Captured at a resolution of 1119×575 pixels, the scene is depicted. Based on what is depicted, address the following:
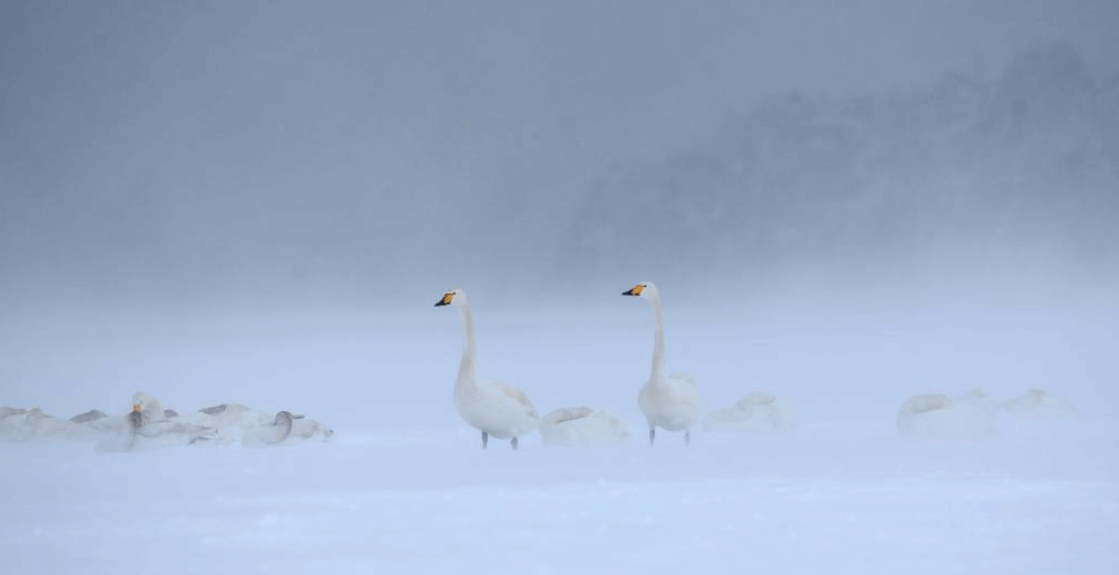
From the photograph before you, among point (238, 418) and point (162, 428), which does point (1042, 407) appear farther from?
point (162, 428)

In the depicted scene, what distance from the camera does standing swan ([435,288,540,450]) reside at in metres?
7.91

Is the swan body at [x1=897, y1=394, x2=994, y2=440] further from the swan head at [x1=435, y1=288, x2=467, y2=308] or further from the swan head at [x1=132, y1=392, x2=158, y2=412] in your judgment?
the swan head at [x1=132, y1=392, x2=158, y2=412]

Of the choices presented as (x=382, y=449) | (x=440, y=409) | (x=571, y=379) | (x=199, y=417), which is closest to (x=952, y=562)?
(x=382, y=449)

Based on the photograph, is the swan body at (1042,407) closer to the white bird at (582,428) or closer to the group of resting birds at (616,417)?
the group of resting birds at (616,417)

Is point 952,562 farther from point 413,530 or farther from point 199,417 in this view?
point 199,417

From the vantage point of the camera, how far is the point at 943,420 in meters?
8.47

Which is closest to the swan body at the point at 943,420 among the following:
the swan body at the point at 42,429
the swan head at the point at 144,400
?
the swan head at the point at 144,400

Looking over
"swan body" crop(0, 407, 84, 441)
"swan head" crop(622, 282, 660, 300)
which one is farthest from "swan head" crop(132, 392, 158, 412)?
"swan head" crop(622, 282, 660, 300)

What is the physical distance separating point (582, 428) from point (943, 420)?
2067mm

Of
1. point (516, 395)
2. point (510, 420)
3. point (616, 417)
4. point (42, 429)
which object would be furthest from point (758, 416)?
point (42, 429)

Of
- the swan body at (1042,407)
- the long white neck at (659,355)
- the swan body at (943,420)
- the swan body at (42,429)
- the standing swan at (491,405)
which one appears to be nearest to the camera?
the standing swan at (491,405)

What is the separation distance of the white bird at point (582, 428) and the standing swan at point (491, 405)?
109mm

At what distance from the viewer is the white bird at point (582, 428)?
8.09 m

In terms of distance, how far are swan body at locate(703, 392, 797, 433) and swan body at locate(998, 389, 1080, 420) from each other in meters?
1.85
